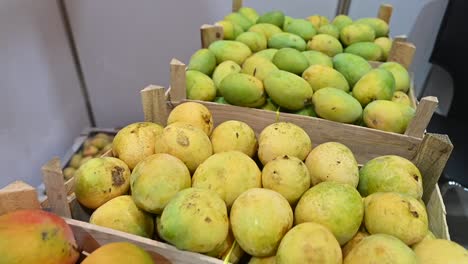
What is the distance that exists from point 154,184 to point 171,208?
0.07 m

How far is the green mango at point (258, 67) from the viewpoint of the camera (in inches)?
41.8

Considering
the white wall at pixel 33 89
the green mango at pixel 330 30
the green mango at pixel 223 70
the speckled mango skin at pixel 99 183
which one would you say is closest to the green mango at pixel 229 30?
the green mango at pixel 223 70

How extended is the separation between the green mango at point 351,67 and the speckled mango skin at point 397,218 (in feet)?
1.75

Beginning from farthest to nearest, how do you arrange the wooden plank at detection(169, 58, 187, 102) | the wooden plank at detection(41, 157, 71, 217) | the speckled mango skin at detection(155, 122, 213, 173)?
the wooden plank at detection(169, 58, 187, 102), the speckled mango skin at detection(155, 122, 213, 173), the wooden plank at detection(41, 157, 71, 217)

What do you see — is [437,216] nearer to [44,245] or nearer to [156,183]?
[156,183]

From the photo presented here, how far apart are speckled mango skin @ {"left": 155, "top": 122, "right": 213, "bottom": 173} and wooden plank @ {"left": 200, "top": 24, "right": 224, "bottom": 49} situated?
636mm

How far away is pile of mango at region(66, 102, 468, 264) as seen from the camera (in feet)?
1.92

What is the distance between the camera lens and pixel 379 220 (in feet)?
2.11

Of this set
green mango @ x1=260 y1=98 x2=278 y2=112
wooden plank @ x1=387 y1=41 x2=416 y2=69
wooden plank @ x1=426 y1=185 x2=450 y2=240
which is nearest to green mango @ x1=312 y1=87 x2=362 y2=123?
green mango @ x1=260 y1=98 x2=278 y2=112

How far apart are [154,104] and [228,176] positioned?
0.37m

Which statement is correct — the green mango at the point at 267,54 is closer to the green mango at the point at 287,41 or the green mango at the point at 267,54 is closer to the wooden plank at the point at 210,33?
the green mango at the point at 287,41

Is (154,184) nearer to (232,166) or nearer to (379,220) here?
(232,166)

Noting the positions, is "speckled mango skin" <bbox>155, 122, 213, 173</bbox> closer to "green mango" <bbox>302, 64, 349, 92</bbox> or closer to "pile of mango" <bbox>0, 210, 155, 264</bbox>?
"pile of mango" <bbox>0, 210, 155, 264</bbox>

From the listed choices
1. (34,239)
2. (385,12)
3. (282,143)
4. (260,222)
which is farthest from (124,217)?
(385,12)
